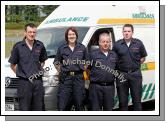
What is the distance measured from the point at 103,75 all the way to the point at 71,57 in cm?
62

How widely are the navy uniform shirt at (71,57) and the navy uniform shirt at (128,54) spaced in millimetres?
710

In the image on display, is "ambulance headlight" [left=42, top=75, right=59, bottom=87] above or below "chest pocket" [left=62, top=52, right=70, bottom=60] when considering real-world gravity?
below

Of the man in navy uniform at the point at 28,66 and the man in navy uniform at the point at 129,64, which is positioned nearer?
the man in navy uniform at the point at 28,66

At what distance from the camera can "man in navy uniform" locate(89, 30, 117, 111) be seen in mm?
9203

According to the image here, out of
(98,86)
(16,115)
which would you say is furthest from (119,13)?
(16,115)

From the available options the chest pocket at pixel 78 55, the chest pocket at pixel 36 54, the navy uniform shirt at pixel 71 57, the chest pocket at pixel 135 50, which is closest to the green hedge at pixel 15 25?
the chest pocket at pixel 36 54

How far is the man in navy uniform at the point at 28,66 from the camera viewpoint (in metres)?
9.16

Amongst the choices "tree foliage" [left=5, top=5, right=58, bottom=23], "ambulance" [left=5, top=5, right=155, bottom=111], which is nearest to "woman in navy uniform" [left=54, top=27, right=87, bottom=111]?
"ambulance" [left=5, top=5, right=155, bottom=111]

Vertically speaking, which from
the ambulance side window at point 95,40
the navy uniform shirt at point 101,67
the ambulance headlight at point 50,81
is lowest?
the ambulance headlight at point 50,81

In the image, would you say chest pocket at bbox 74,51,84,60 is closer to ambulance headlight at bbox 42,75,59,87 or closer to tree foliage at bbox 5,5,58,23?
ambulance headlight at bbox 42,75,59,87

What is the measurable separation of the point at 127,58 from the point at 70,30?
3.93 feet

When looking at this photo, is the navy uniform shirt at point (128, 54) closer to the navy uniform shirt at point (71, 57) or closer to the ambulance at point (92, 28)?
the ambulance at point (92, 28)

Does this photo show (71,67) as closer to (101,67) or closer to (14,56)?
(101,67)

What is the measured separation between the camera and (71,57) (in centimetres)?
917
